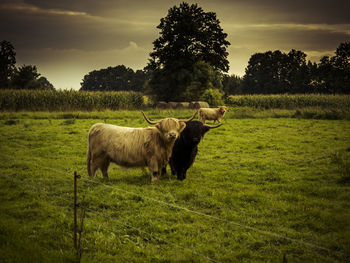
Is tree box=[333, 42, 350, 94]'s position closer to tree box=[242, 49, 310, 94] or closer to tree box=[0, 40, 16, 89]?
tree box=[242, 49, 310, 94]

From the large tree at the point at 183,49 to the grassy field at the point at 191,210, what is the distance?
28436 mm

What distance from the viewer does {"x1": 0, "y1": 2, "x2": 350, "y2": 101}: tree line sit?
38594 mm

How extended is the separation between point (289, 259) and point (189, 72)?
3492cm

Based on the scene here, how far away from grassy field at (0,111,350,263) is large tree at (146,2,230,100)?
93.3ft

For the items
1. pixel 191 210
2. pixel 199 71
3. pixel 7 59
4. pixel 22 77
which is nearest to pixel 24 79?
pixel 22 77

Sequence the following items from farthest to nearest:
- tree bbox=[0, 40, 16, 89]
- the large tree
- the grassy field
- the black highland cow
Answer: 1. tree bbox=[0, 40, 16, 89]
2. the large tree
3. the black highland cow
4. the grassy field

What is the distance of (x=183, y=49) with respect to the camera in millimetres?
39656

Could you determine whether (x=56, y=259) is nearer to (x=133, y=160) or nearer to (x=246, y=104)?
(x=133, y=160)

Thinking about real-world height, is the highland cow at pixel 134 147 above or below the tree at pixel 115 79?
below

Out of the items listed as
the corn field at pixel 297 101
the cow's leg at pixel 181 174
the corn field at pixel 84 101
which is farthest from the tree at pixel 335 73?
the cow's leg at pixel 181 174

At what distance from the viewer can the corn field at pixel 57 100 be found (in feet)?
81.7

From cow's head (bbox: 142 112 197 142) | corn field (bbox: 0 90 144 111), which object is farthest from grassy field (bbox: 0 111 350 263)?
corn field (bbox: 0 90 144 111)

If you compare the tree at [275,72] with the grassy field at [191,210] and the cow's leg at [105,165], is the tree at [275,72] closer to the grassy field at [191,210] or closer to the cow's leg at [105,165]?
the grassy field at [191,210]

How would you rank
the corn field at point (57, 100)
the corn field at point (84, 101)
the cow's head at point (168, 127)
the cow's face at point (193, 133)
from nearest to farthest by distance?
1. the cow's head at point (168, 127)
2. the cow's face at point (193, 133)
3. the corn field at point (57, 100)
4. the corn field at point (84, 101)
